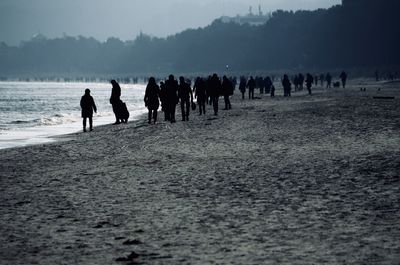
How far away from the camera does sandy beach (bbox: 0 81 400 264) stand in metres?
5.39

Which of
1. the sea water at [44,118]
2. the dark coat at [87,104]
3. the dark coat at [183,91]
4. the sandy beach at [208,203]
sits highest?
the dark coat at [183,91]

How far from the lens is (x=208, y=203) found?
7434mm

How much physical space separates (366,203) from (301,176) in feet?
6.79

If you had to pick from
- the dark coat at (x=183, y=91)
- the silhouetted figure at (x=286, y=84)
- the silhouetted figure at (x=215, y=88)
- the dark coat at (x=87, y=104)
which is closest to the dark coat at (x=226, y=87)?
the silhouetted figure at (x=215, y=88)

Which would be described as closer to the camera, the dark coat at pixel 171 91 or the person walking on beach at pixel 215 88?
the dark coat at pixel 171 91

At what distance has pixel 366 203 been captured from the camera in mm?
7074

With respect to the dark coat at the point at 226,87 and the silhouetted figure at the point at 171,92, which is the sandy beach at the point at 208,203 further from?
the dark coat at the point at 226,87

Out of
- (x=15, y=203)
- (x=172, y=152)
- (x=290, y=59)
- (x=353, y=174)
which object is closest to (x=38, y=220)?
(x=15, y=203)

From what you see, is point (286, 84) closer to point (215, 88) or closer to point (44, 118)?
point (44, 118)

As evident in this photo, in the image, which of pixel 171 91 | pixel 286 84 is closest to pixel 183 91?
pixel 171 91

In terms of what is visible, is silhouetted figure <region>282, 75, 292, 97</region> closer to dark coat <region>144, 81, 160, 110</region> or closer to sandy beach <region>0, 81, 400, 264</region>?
dark coat <region>144, 81, 160, 110</region>

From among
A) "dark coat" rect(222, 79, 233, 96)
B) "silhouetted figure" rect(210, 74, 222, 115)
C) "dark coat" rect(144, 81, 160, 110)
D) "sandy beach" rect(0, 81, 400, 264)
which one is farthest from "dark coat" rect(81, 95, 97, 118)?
"dark coat" rect(222, 79, 233, 96)

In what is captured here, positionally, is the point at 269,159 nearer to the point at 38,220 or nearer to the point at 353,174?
the point at 353,174

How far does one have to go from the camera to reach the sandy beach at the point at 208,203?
17.7 feet
